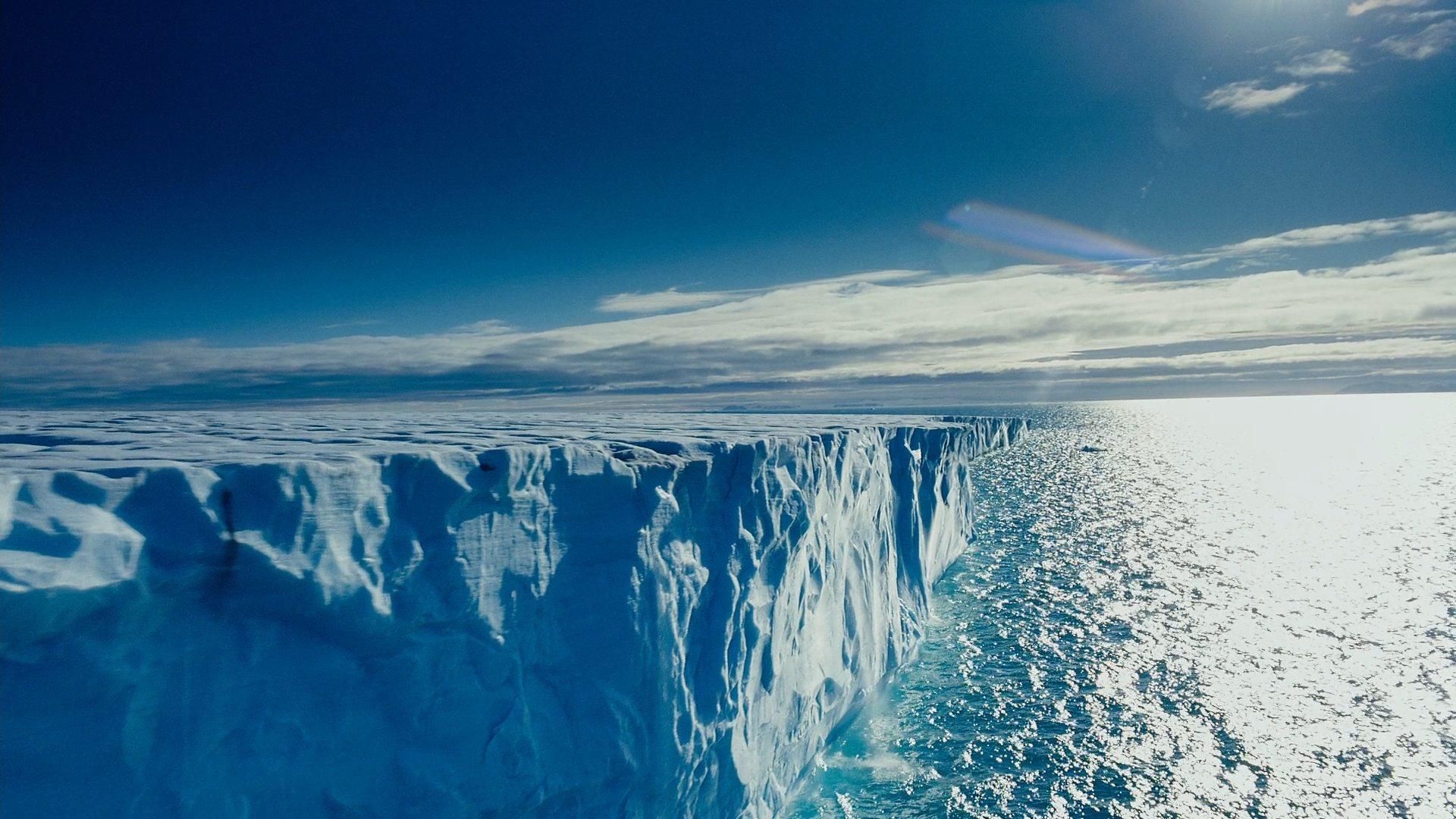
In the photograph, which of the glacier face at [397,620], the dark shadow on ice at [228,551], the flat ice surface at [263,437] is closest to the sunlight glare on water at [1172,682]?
the glacier face at [397,620]

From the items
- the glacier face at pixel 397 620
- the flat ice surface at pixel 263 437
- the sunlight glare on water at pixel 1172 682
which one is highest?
the flat ice surface at pixel 263 437

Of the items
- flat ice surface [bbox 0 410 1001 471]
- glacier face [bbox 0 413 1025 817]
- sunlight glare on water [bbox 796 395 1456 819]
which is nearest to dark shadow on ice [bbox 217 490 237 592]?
glacier face [bbox 0 413 1025 817]

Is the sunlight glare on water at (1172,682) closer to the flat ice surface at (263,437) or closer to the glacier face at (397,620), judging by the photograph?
the glacier face at (397,620)

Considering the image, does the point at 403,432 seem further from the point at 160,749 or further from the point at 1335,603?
the point at 1335,603

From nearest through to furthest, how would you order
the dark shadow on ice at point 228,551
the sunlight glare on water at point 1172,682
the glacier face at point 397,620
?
1. the glacier face at point 397,620
2. the dark shadow on ice at point 228,551
3. the sunlight glare on water at point 1172,682

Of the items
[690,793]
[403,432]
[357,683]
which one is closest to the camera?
[357,683]

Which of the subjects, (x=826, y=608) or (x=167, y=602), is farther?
(x=826, y=608)

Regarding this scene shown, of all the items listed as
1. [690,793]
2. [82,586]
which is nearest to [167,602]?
[82,586]

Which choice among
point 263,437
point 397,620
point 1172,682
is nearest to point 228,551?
point 397,620
